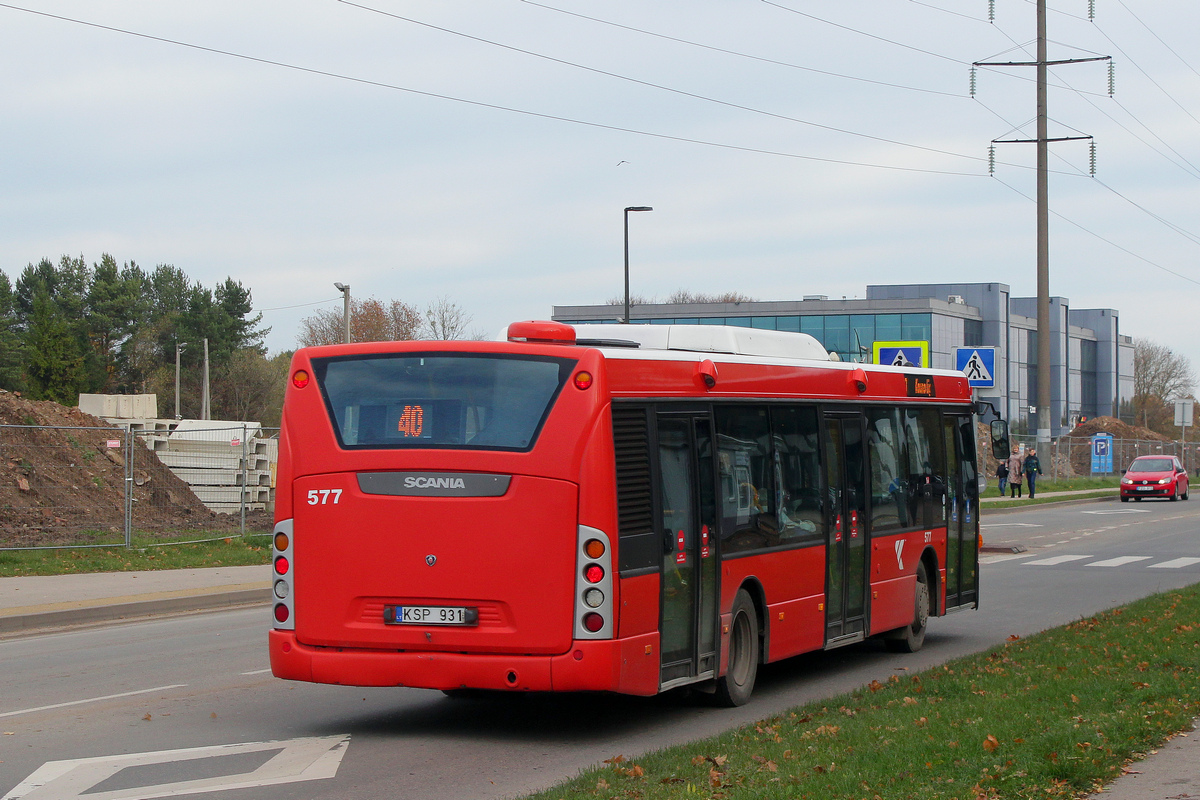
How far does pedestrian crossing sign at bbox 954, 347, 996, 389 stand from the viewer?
2700 cm

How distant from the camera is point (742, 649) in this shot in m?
10.4

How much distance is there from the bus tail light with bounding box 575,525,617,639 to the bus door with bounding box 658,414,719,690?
683 millimetres

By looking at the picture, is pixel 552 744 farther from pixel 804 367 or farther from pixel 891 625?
pixel 891 625

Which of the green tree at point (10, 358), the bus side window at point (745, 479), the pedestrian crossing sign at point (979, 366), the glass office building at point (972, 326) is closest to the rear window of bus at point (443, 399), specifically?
the bus side window at point (745, 479)

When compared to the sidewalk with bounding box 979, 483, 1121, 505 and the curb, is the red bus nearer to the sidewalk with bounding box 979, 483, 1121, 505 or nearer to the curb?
the curb

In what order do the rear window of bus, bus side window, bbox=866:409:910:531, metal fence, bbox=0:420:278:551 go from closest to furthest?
the rear window of bus → bus side window, bbox=866:409:910:531 → metal fence, bbox=0:420:278:551

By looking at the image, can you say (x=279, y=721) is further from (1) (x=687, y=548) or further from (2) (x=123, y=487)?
(2) (x=123, y=487)

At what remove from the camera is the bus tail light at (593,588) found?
8445 millimetres

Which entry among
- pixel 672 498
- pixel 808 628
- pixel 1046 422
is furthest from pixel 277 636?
pixel 1046 422

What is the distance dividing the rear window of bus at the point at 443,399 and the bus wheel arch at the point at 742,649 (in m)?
2.49

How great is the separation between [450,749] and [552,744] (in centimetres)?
67

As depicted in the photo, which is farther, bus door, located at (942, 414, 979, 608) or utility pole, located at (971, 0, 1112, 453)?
utility pole, located at (971, 0, 1112, 453)

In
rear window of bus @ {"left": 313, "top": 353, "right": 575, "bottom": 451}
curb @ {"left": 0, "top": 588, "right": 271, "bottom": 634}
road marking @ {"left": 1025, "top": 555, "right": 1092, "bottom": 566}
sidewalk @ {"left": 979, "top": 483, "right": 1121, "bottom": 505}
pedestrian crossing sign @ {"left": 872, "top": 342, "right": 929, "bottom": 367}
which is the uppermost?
pedestrian crossing sign @ {"left": 872, "top": 342, "right": 929, "bottom": 367}

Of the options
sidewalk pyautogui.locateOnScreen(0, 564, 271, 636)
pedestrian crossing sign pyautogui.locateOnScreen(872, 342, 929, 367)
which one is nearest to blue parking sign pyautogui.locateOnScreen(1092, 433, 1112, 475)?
pedestrian crossing sign pyautogui.locateOnScreen(872, 342, 929, 367)
